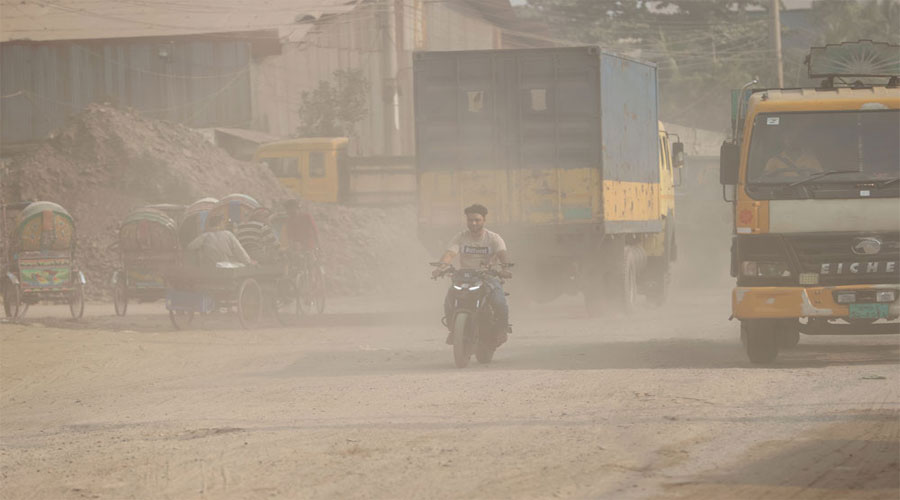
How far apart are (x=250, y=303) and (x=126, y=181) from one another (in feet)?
43.7

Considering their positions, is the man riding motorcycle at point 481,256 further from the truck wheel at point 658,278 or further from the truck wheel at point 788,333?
the truck wheel at point 658,278

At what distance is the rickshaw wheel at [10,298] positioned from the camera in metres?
23.3

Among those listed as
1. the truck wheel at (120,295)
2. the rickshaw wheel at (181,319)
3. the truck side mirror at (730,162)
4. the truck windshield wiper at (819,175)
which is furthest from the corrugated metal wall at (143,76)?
the truck windshield wiper at (819,175)

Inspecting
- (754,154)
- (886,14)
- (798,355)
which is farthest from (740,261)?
(886,14)

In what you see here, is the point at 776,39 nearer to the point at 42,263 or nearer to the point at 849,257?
the point at 42,263

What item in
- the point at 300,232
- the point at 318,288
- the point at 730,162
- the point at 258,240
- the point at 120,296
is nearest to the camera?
the point at 730,162

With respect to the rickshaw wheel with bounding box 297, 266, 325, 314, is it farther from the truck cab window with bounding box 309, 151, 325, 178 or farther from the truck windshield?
the truck cab window with bounding box 309, 151, 325, 178

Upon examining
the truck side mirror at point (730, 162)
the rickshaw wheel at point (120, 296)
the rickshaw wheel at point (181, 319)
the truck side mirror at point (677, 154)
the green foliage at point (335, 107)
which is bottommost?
the rickshaw wheel at point (181, 319)

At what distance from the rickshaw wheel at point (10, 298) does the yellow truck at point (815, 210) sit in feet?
44.7

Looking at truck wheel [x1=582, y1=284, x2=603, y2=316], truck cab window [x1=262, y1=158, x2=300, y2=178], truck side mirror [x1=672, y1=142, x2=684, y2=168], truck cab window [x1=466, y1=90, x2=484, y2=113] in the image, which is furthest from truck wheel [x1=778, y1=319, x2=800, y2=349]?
truck cab window [x1=262, y1=158, x2=300, y2=178]

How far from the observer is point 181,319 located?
22.2 m

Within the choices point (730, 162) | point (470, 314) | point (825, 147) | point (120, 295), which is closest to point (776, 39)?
point (120, 295)

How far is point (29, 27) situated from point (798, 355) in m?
39.9

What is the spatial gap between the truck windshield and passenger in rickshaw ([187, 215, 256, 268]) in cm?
962
